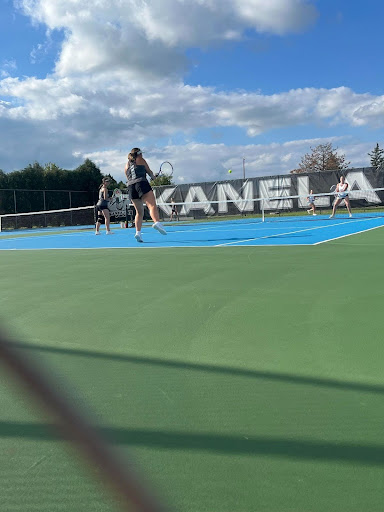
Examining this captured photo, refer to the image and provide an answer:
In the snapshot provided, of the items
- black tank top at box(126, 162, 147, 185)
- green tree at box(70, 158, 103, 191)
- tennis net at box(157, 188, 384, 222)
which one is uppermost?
green tree at box(70, 158, 103, 191)

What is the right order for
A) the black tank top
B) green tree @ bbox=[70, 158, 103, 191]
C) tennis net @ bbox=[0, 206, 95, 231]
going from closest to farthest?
1. the black tank top
2. tennis net @ bbox=[0, 206, 95, 231]
3. green tree @ bbox=[70, 158, 103, 191]

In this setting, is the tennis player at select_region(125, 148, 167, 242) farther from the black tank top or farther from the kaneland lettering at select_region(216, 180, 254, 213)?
the kaneland lettering at select_region(216, 180, 254, 213)

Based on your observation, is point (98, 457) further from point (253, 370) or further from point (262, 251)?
point (262, 251)

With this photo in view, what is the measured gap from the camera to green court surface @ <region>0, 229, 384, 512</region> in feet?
5.05

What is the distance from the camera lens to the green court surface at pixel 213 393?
60.6 inches

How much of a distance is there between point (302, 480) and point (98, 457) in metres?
0.67

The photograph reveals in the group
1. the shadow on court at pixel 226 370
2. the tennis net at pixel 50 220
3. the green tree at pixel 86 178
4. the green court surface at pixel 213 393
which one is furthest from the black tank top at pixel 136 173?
the green tree at pixel 86 178

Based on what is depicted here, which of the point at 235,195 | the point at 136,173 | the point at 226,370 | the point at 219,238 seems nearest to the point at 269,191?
the point at 235,195

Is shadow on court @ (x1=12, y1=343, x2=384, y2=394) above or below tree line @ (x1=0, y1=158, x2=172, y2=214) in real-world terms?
below

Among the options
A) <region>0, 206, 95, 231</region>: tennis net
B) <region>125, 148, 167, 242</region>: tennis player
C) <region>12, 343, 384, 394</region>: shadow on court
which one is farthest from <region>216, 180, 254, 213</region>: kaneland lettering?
<region>12, 343, 384, 394</region>: shadow on court

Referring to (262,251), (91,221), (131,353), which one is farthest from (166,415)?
(91,221)

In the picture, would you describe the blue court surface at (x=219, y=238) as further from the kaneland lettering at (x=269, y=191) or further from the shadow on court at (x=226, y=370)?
the kaneland lettering at (x=269, y=191)

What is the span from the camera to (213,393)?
222 cm

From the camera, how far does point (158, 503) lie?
146cm
